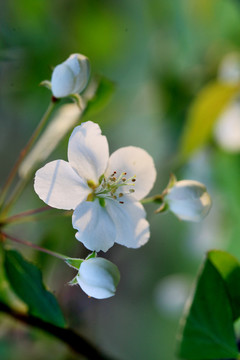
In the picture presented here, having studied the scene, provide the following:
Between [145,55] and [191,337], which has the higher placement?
[145,55]

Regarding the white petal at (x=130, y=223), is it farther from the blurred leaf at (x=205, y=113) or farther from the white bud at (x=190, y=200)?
the blurred leaf at (x=205, y=113)

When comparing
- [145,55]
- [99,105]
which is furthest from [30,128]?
[99,105]

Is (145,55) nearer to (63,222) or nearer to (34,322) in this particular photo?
(63,222)

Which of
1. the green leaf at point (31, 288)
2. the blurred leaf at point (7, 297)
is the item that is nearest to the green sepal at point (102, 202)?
the green leaf at point (31, 288)

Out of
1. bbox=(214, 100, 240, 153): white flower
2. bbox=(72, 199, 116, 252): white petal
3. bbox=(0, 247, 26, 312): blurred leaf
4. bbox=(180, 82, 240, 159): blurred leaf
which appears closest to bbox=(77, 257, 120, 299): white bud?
bbox=(72, 199, 116, 252): white petal

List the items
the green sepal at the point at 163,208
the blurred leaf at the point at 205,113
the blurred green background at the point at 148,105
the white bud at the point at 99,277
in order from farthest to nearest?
the blurred green background at the point at 148,105
the blurred leaf at the point at 205,113
the green sepal at the point at 163,208
the white bud at the point at 99,277

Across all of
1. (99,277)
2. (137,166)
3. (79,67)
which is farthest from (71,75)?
(99,277)

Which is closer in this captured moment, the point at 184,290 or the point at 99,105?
the point at 99,105
